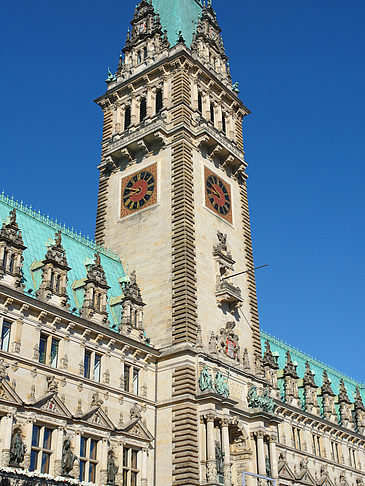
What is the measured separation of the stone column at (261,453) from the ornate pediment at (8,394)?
19.4 metres

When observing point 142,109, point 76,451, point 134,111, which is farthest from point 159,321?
point 142,109

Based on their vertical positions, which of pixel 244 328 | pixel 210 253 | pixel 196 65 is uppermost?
pixel 196 65

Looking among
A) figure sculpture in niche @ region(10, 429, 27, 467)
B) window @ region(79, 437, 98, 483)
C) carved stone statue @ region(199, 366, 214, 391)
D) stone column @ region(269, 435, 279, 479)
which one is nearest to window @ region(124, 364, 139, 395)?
carved stone statue @ region(199, 366, 214, 391)

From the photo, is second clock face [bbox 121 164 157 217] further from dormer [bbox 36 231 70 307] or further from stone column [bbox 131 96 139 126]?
dormer [bbox 36 231 70 307]

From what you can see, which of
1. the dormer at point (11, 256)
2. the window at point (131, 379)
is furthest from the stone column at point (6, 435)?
the window at point (131, 379)

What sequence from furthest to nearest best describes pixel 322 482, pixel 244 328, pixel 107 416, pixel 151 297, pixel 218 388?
pixel 322 482 → pixel 244 328 → pixel 151 297 → pixel 218 388 → pixel 107 416

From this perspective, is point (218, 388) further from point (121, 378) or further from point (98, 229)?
point (98, 229)

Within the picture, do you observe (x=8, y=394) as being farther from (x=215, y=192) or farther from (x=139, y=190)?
(x=215, y=192)

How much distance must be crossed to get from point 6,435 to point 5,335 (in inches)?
228

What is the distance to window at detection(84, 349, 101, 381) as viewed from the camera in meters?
41.8

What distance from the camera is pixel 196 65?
6069 cm

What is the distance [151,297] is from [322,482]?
27.1 metres

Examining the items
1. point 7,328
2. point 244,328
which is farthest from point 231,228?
point 7,328

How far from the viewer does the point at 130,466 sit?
4194 centimetres
